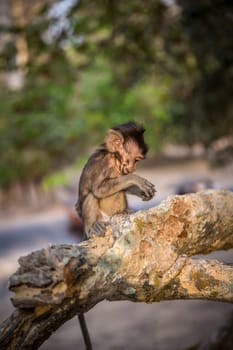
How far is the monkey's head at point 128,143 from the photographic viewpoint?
3443 mm

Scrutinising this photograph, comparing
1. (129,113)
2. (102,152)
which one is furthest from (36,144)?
(102,152)

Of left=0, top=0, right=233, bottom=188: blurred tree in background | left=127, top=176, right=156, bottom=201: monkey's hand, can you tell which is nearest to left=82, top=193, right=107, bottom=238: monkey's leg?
left=127, top=176, right=156, bottom=201: monkey's hand

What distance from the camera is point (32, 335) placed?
8.79ft

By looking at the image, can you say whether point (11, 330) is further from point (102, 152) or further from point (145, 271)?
point (102, 152)

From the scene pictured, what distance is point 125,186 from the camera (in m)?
3.46

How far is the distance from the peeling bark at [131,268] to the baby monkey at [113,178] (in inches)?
8.8

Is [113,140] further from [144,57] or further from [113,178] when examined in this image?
[144,57]

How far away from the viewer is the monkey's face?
3461 mm

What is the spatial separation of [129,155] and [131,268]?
821 mm

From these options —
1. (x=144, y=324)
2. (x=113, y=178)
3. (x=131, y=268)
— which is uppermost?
(x=144, y=324)

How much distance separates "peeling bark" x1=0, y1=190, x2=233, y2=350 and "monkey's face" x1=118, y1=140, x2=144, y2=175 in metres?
0.36

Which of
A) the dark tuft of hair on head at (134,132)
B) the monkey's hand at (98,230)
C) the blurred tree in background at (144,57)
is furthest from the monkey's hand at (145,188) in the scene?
the blurred tree in background at (144,57)

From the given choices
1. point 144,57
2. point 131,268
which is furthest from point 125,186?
point 144,57

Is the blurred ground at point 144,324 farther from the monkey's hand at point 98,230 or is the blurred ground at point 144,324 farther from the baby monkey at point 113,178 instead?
the monkey's hand at point 98,230
